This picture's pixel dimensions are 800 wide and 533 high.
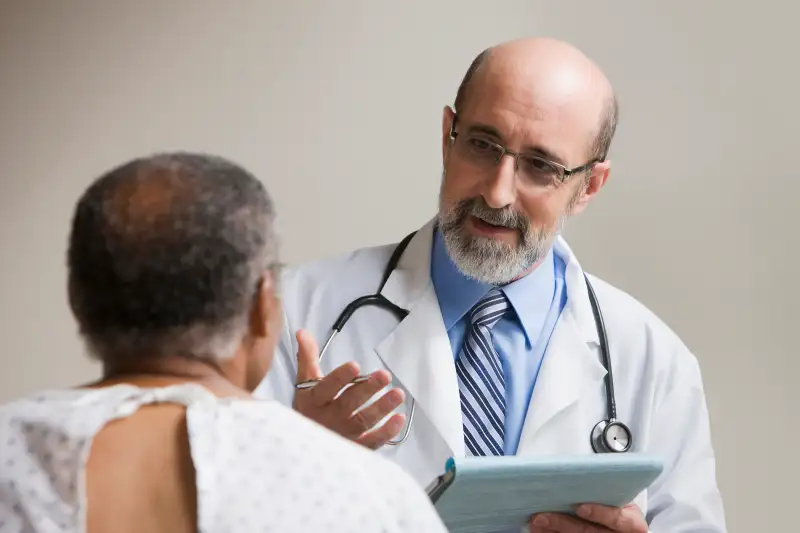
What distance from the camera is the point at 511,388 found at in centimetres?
158

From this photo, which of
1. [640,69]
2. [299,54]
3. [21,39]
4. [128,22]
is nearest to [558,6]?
[640,69]

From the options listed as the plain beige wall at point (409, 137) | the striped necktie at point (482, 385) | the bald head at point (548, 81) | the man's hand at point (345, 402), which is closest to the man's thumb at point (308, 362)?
the man's hand at point (345, 402)

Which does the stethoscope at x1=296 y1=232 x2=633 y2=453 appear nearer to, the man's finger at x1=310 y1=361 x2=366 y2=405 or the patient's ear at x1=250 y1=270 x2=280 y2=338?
the man's finger at x1=310 y1=361 x2=366 y2=405

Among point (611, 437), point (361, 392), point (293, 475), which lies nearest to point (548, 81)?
point (611, 437)

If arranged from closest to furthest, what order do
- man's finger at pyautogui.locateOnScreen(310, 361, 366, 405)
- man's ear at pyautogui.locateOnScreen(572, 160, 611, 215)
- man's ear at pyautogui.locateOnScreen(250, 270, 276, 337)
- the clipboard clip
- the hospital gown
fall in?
the hospital gown
man's ear at pyautogui.locateOnScreen(250, 270, 276, 337)
the clipboard clip
man's finger at pyautogui.locateOnScreen(310, 361, 366, 405)
man's ear at pyautogui.locateOnScreen(572, 160, 611, 215)

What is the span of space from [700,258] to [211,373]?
56.1 inches

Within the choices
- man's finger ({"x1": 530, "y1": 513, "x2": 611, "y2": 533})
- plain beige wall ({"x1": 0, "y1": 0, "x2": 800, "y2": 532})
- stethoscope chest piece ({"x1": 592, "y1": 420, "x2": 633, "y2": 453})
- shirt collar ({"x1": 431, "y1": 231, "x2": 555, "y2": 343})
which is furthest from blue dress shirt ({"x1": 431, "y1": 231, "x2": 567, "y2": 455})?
plain beige wall ({"x1": 0, "y1": 0, "x2": 800, "y2": 532})

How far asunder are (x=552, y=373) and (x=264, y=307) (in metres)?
0.77

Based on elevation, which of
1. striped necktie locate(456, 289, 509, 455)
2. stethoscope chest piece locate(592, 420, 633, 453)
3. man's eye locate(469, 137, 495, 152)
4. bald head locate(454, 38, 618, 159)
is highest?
bald head locate(454, 38, 618, 159)

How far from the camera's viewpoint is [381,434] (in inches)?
50.9

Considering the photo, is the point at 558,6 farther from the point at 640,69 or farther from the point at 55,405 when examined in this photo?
the point at 55,405

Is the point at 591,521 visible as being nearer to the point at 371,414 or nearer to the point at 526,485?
the point at 526,485

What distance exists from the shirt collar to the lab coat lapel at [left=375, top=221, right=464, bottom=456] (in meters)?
0.02

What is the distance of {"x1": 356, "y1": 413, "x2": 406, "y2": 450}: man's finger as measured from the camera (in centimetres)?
129
